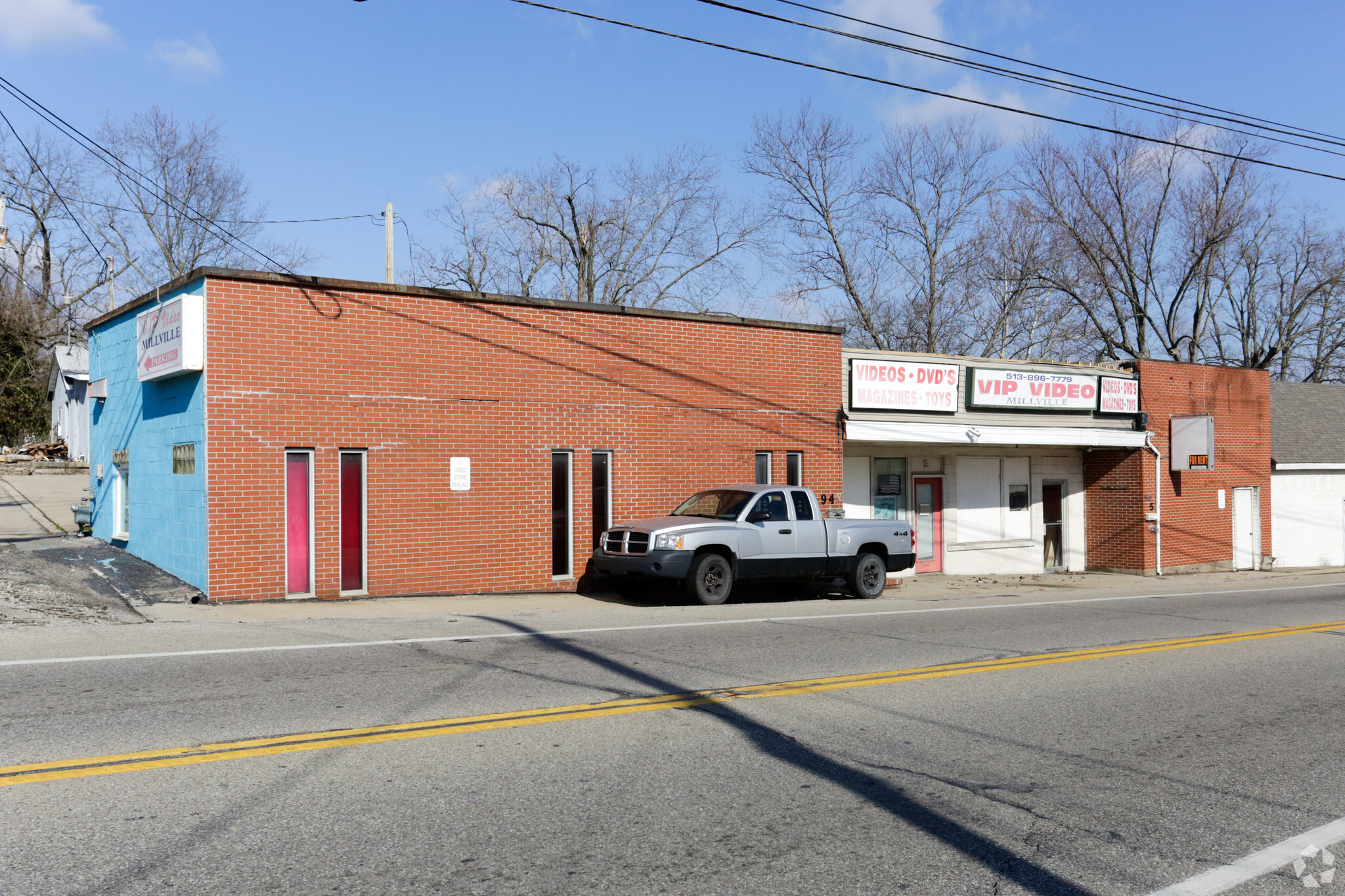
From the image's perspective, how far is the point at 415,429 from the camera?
1544 centimetres

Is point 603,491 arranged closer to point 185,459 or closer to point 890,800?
point 185,459

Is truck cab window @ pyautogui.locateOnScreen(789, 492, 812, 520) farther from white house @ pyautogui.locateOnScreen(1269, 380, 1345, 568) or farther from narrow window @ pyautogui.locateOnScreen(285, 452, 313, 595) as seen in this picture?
white house @ pyautogui.locateOnScreen(1269, 380, 1345, 568)

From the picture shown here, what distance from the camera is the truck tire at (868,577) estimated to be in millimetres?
16719

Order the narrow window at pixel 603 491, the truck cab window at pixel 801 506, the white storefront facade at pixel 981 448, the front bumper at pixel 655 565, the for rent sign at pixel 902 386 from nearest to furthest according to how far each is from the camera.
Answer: the front bumper at pixel 655 565 → the truck cab window at pixel 801 506 → the narrow window at pixel 603 491 → the for rent sign at pixel 902 386 → the white storefront facade at pixel 981 448

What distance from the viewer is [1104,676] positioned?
9.41 m

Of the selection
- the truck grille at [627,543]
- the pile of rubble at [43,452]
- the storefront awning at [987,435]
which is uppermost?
the pile of rubble at [43,452]

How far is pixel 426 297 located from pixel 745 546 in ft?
19.3

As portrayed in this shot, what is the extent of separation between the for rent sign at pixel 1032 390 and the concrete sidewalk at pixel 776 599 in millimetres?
3789

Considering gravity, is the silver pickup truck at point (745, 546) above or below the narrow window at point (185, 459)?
below

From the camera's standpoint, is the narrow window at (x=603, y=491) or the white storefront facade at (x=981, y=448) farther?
the white storefront facade at (x=981, y=448)

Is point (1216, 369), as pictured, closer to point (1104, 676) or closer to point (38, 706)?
point (1104, 676)

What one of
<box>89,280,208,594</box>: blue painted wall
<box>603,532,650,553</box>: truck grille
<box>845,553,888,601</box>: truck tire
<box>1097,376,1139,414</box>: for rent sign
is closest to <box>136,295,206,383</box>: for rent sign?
<box>89,280,208,594</box>: blue painted wall

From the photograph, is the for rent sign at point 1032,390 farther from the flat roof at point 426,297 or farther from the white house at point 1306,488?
the white house at point 1306,488

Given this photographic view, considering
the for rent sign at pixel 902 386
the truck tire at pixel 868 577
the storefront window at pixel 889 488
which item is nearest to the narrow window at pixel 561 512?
the truck tire at pixel 868 577
